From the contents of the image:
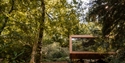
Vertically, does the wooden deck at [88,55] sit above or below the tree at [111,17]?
below

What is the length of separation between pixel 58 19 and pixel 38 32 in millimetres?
1654

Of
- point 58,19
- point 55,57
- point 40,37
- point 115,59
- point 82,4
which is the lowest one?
point 55,57

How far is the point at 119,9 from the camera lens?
353 inches

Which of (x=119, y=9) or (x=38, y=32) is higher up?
(x=119, y=9)

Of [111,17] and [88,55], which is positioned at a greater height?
[111,17]

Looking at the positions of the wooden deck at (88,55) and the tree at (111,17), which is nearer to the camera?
the tree at (111,17)

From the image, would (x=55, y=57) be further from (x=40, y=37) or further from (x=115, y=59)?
(x=115, y=59)

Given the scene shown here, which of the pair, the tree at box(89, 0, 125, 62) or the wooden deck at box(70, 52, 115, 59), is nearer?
the tree at box(89, 0, 125, 62)

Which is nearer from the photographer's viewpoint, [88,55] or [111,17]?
[111,17]

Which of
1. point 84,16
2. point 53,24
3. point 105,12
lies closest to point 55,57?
point 53,24

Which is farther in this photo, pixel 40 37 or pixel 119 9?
pixel 40 37

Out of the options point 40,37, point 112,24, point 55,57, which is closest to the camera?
point 112,24

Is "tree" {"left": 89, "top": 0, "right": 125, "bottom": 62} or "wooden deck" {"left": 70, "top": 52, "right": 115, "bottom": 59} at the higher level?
"tree" {"left": 89, "top": 0, "right": 125, "bottom": 62}

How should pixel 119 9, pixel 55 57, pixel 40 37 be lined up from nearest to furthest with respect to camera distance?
pixel 119 9 < pixel 40 37 < pixel 55 57
